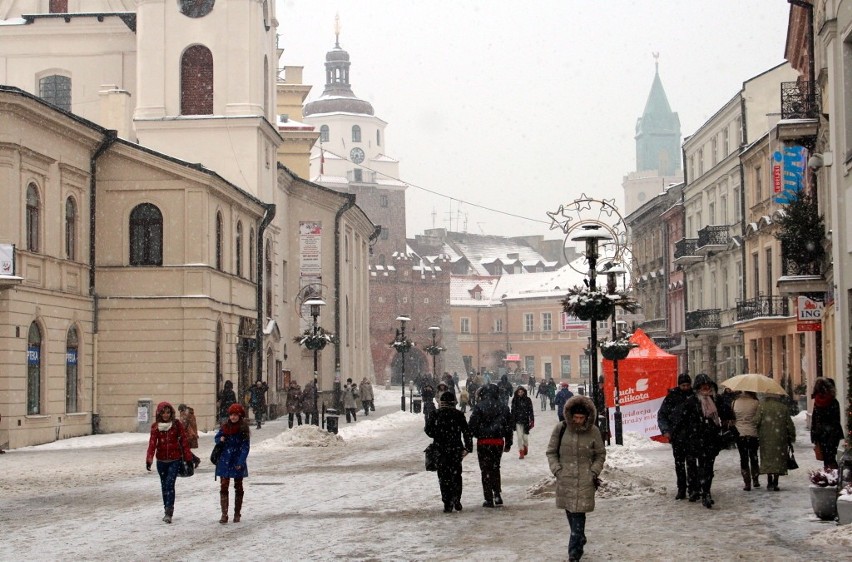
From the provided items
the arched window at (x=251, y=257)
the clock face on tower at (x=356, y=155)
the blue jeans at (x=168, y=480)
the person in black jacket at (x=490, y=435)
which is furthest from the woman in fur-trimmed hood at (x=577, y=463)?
the clock face on tower at (x=356, y=155)

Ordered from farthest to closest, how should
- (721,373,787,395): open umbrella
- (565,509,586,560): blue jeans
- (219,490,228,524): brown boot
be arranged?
(721,373,787,395): open umbrella
(219,490,228,524): brown boot
(565,509,586,560): blue jeans

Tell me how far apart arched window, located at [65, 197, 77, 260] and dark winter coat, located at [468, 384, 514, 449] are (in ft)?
61.6

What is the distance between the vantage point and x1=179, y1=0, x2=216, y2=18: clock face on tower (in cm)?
4428

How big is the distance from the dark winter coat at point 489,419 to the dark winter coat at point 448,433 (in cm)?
46

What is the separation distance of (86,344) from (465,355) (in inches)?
3614

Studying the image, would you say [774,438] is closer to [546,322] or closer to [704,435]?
[704,435]

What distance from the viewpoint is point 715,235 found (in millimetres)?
54062

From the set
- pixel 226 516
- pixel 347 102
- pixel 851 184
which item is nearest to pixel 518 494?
pixel 226 516

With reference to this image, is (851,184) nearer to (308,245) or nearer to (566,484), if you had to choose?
(566,484)

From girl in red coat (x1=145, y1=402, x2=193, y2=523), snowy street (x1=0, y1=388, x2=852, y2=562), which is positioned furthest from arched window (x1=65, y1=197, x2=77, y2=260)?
girl in red coat (x1=145, y1=402, x2=193, y2=523)

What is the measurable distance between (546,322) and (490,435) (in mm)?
105773

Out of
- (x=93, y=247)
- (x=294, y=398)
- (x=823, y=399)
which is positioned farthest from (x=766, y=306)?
(x=823, y=399)

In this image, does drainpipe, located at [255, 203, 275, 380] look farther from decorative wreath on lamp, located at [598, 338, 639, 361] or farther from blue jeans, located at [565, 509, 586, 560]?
blue jeans, located at [565, 509, 586, 560]

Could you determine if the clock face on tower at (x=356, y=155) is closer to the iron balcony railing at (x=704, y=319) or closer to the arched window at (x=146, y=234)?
the iron balcony railing at (x=704, y=319)
